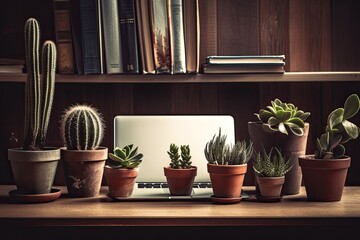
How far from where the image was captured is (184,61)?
196 cm

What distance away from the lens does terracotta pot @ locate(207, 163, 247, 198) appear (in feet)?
5.84

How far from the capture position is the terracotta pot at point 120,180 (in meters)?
1.81

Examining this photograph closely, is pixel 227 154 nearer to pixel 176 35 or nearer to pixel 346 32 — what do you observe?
pixel 176 35

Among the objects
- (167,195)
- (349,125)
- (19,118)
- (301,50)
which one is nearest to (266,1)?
(301,50)

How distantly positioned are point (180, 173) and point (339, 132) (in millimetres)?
509

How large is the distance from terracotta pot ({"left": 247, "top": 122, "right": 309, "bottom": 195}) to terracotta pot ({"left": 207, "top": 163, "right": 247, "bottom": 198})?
0.16 meters

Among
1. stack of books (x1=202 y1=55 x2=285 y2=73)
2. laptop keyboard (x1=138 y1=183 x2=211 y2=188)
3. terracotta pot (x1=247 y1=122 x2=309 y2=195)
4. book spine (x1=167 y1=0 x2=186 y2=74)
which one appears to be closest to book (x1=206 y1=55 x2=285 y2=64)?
stack of books (x1=202 y1=55 x2=285 y2=73)

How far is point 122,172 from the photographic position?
1.81m

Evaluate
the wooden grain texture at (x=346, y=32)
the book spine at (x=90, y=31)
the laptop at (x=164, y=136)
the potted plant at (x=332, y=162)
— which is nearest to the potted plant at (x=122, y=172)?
the laptop at (x=164, y=136)

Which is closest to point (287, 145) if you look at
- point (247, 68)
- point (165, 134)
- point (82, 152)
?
point (247, 68)

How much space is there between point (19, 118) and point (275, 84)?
37.4 inches

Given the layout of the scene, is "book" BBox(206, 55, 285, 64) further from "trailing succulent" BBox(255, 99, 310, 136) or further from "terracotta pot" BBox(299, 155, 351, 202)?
"terracotta pot" BBox(299, 155, 351, 202)
